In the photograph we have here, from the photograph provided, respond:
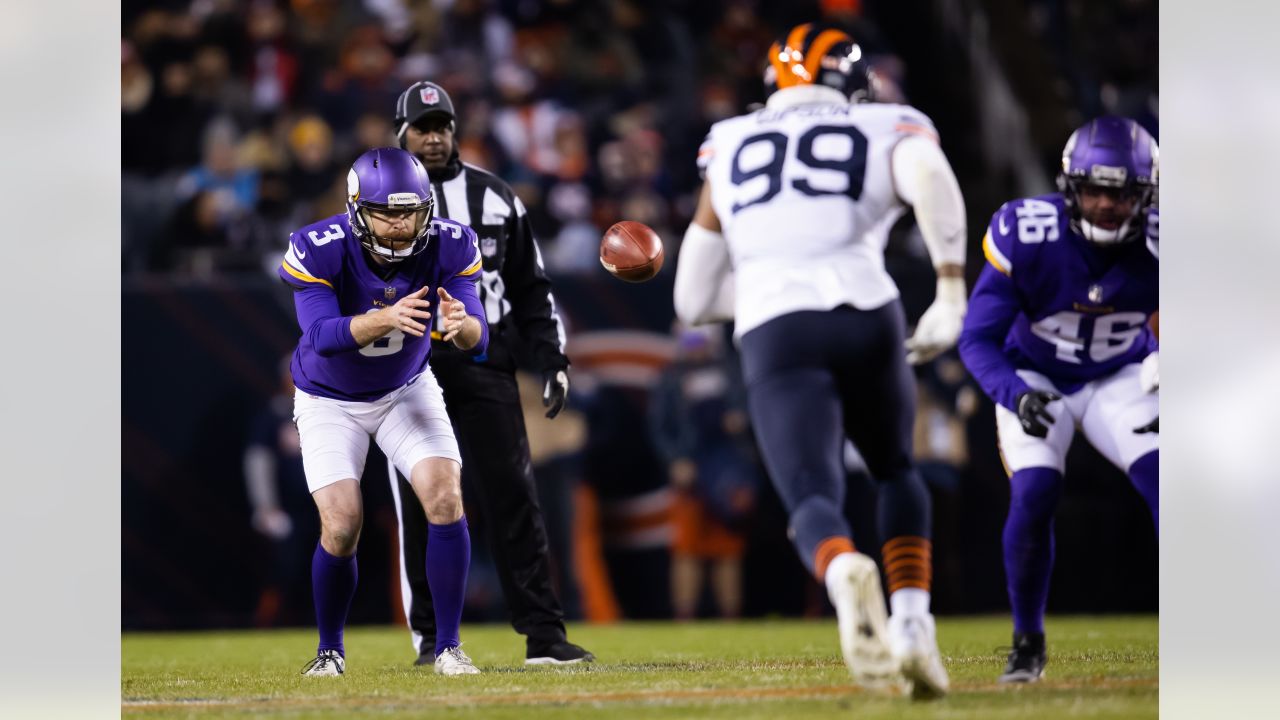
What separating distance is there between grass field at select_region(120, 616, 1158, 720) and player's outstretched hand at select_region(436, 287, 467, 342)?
1005 millimetres

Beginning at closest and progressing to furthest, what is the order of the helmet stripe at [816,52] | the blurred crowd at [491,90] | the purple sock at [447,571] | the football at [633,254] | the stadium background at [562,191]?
the helmet stripe at [816,52] < the football at [633,254] < the purple sock at [447,571] < the stadium background at [562,191] < the blurred crowd at [491,90]

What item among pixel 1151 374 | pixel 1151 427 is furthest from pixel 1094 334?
pixel 1151 427

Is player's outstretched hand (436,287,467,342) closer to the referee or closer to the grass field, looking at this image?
the referee

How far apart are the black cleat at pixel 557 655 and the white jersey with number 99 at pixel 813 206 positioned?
173 cm

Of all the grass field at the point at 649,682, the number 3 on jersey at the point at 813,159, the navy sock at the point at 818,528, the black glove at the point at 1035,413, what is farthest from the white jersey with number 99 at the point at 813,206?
the grass field at the point at 649,682

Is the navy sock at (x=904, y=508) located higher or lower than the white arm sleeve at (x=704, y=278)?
lower

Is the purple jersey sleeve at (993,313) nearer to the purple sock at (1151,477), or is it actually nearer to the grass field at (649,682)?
the purple sock at (1151,477)

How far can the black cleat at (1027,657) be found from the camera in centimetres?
420

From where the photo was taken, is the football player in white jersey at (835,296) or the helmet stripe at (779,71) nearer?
the football player in white jersey at (835,296)

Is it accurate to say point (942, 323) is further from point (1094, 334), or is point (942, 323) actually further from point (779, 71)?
point (1094, 334)

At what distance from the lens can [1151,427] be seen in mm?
4312
